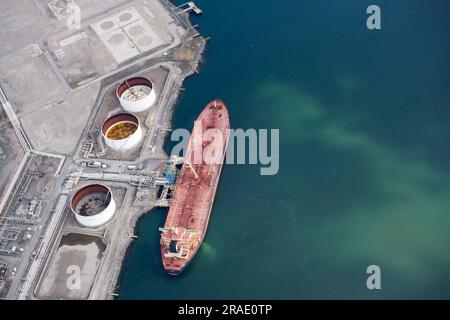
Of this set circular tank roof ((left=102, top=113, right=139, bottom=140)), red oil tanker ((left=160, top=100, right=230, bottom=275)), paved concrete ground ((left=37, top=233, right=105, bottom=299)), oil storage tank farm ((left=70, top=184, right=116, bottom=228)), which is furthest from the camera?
circular tank roof ((left=102, top=113, right=139, bottom=140))

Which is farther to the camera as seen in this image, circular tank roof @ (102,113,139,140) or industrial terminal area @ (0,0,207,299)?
circular tank roof @ (102,113,139,140)

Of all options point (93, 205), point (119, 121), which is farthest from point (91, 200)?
point (119, 121)

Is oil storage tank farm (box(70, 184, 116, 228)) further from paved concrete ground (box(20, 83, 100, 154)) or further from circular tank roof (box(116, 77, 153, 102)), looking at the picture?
circular tank roof (box(116, 77, 153, 102))

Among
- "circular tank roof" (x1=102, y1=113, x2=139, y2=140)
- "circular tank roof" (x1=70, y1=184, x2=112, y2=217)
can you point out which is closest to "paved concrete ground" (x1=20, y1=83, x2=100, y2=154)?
"circular tank roof" (x1=102, y1=113, x2=139, y2=140)

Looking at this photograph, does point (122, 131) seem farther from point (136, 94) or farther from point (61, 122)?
point (61, 122)

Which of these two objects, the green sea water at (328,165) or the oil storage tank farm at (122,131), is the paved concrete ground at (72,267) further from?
the oil storage tank farm at (122,131)

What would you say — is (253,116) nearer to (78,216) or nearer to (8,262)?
(78,216)
